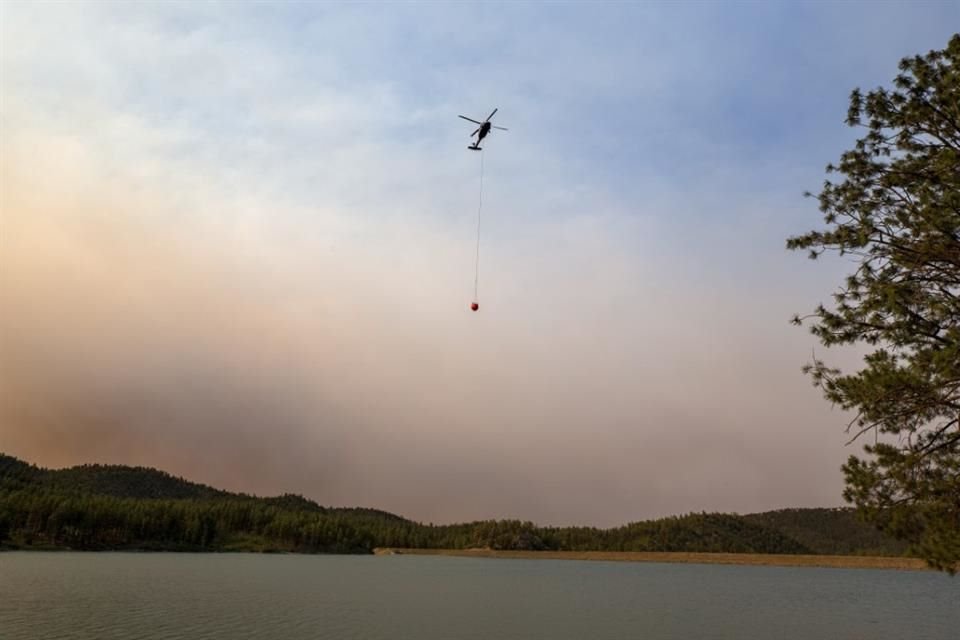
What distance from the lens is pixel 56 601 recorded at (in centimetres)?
5750

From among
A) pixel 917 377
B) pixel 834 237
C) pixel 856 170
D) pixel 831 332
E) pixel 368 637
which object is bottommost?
pixel 368 637

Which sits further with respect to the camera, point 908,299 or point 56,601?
point 56,601

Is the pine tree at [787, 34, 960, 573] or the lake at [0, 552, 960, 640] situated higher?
the pine tree at [787, 34, 960, 573]

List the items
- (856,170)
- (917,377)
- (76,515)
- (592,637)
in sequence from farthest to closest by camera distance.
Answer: (76,515) < (592,637) < (856,170) < (917,377)

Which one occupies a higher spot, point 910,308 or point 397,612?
point 910,308

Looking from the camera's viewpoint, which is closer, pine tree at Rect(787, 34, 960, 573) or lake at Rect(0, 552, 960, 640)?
pine tree at Rect(787, 34, 960, 573)

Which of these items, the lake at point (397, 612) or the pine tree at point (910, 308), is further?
the lake at point (397, 612)

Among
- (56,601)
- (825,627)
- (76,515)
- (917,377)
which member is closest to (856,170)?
(917,377)

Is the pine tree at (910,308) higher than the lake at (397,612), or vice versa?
the pine tree at (910,308)

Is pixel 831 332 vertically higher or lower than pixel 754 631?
higher

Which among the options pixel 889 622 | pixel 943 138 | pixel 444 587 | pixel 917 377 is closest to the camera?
pixel 917 377

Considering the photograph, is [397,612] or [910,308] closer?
[910,308]

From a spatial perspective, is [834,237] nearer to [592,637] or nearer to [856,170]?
[856,170]

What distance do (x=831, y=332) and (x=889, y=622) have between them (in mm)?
66945
